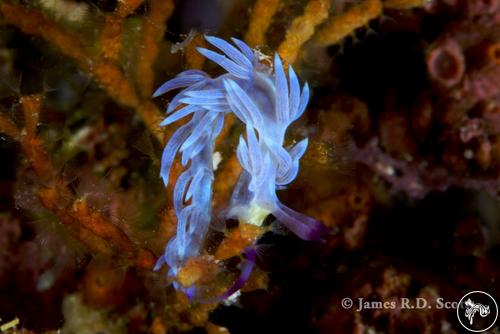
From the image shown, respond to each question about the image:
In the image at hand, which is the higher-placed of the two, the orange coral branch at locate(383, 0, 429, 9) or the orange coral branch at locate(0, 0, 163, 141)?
the orange coral branch at locate(383, 0, 429, 9)

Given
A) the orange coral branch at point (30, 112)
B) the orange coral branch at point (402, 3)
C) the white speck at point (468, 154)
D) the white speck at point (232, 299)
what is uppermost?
the orange coral branch at point (402, 3)

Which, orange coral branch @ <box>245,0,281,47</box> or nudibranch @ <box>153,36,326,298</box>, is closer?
nudibranch @ <box>153,36,326,298</box>

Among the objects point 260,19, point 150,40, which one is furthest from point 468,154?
point 150,40

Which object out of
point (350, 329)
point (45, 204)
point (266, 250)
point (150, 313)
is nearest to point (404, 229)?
point (350, 329)

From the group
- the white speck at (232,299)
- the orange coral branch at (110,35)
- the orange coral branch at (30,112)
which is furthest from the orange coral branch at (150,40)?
the white speck at (232,299)

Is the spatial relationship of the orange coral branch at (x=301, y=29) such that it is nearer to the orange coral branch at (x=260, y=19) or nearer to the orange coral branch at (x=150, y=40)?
the orange coral branch at (x=260, y=19)

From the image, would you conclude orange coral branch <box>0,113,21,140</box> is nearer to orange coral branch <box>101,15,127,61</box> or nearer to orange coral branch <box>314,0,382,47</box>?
orange coral branch <box>101,15,127,61</box>

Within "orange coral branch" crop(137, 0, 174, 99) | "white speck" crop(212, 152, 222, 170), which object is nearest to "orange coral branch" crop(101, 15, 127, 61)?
"orange coral branch" crop(137, 0, 174, 99)
